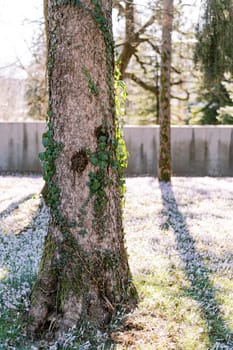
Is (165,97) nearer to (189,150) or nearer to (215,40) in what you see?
(215,40)

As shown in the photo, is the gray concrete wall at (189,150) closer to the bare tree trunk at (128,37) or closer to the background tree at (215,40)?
the background tree at (215,40)

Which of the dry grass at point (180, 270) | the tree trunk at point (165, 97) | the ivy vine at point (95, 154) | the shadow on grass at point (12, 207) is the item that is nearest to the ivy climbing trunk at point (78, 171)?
the ivy vine at point (95, 154)

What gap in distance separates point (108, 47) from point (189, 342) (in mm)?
1966

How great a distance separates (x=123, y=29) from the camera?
13.0 meters

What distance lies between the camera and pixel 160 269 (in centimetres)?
413

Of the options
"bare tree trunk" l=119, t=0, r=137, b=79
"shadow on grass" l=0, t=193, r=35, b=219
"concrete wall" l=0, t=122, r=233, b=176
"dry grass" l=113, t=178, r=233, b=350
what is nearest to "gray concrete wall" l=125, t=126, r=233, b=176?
"concrete wall" l=0, t=122, r=233, b=176

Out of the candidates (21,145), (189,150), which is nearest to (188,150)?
(189,150)

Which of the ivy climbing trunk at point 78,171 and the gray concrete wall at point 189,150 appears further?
the gray concrete wall at point 189,150

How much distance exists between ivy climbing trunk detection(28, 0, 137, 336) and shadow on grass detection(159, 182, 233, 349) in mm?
681

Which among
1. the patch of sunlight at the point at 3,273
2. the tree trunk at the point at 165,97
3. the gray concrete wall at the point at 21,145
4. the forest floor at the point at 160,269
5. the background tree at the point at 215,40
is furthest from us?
the gray concrete wall at the point at 21,145

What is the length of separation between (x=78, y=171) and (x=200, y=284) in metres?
1.60

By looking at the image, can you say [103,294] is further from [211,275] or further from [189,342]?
[211,275]

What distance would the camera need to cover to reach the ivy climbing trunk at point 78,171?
291 cm

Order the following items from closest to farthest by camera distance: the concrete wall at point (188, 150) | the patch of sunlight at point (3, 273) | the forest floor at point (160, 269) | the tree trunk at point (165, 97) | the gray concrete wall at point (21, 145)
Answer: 1. the forest floor at point (160, 269)
2. the patch of sunlight at point (3, 273)
3. the tree trunk at point (165, 97)
4. the concrete wall at point (188, 150)
5. the gray concrete wall at point (21, 145)
